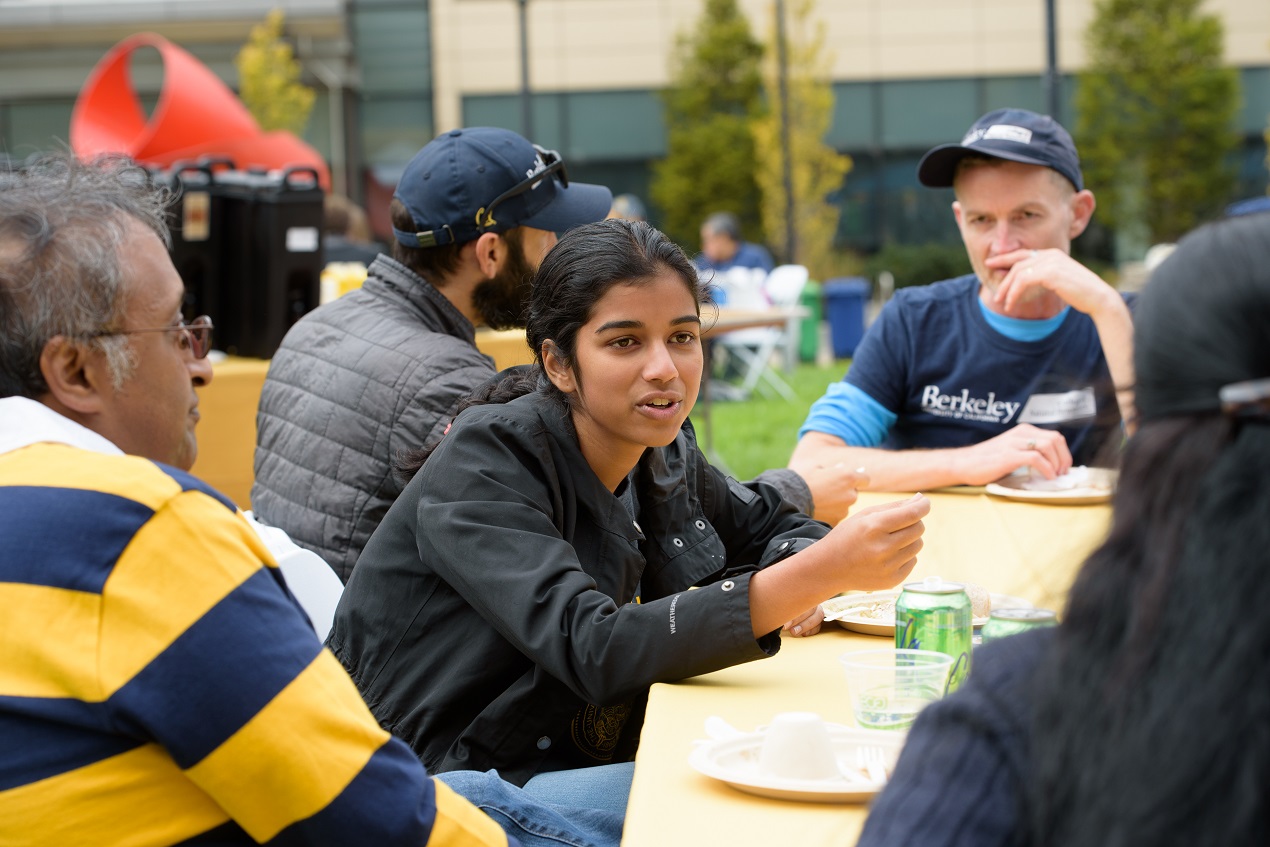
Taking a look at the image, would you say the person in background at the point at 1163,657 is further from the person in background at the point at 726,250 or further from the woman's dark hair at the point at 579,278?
the person in background at the point at 726,250

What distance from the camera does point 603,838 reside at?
1999 millimetres

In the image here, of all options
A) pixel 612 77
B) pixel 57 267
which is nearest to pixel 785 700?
pixel 57 267

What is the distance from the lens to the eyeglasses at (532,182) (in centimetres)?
356

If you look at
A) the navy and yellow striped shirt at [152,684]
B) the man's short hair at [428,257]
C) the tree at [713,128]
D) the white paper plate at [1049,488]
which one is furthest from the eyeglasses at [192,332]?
the tree at [713,128]

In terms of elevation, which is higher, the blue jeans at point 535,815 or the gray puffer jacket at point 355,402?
the gray puffer jacket at point 355,402

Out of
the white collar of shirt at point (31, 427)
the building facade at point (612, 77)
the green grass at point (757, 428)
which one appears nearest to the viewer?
the white collar of shirt at point (31, 427)

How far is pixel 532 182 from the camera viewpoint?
3.65m

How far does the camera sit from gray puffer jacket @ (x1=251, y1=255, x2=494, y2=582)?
A: 319 cm

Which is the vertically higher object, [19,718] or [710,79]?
[710,79]

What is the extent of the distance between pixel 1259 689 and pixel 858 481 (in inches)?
99.5

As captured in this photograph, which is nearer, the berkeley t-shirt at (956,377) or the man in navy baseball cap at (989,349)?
the man in navy baseball cap at (989,349)

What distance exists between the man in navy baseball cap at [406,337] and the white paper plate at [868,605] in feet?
A: 3.32

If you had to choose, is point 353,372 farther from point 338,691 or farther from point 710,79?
point 710,79

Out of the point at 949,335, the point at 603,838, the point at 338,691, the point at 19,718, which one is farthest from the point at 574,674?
the point at 949,335
